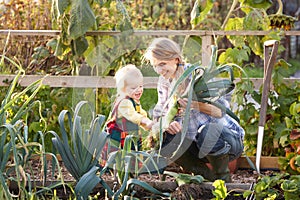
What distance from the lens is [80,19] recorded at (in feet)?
14.4

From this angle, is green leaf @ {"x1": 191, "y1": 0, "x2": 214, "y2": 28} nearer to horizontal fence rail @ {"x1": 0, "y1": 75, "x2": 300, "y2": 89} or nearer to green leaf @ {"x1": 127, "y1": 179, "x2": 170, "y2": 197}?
horizontal fence rail @ {"x1": 0, "y1": 75, "x2": 300, "y2": 89}

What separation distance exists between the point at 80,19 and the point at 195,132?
4.40 ft

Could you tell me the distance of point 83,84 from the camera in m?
4.45

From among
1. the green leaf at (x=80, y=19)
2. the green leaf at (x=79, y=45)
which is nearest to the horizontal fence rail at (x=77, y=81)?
the green leaf at (x=79, y=45)

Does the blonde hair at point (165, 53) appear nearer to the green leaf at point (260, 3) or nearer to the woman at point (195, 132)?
the woman at point (195, 132)

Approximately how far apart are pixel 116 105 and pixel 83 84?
1.05 m

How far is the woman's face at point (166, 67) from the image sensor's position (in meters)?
3.29

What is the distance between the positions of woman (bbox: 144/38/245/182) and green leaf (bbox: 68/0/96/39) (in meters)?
1.08

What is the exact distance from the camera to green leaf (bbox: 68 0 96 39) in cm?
438

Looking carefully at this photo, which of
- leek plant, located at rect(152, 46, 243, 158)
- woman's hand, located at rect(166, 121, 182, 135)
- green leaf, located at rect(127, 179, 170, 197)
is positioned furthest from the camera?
woman's hand, located at rect(166, 121, 182, 135)

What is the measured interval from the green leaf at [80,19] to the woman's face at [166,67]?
1.18 m

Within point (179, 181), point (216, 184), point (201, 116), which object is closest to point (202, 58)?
point (201, 116)

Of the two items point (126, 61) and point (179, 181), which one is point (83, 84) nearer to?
point (126, 61)

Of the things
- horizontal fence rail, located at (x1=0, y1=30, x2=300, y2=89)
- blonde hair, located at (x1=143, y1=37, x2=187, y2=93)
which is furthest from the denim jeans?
horizontal fence rail, located at (x1=0, y1=30, x2=300, y2=89)
